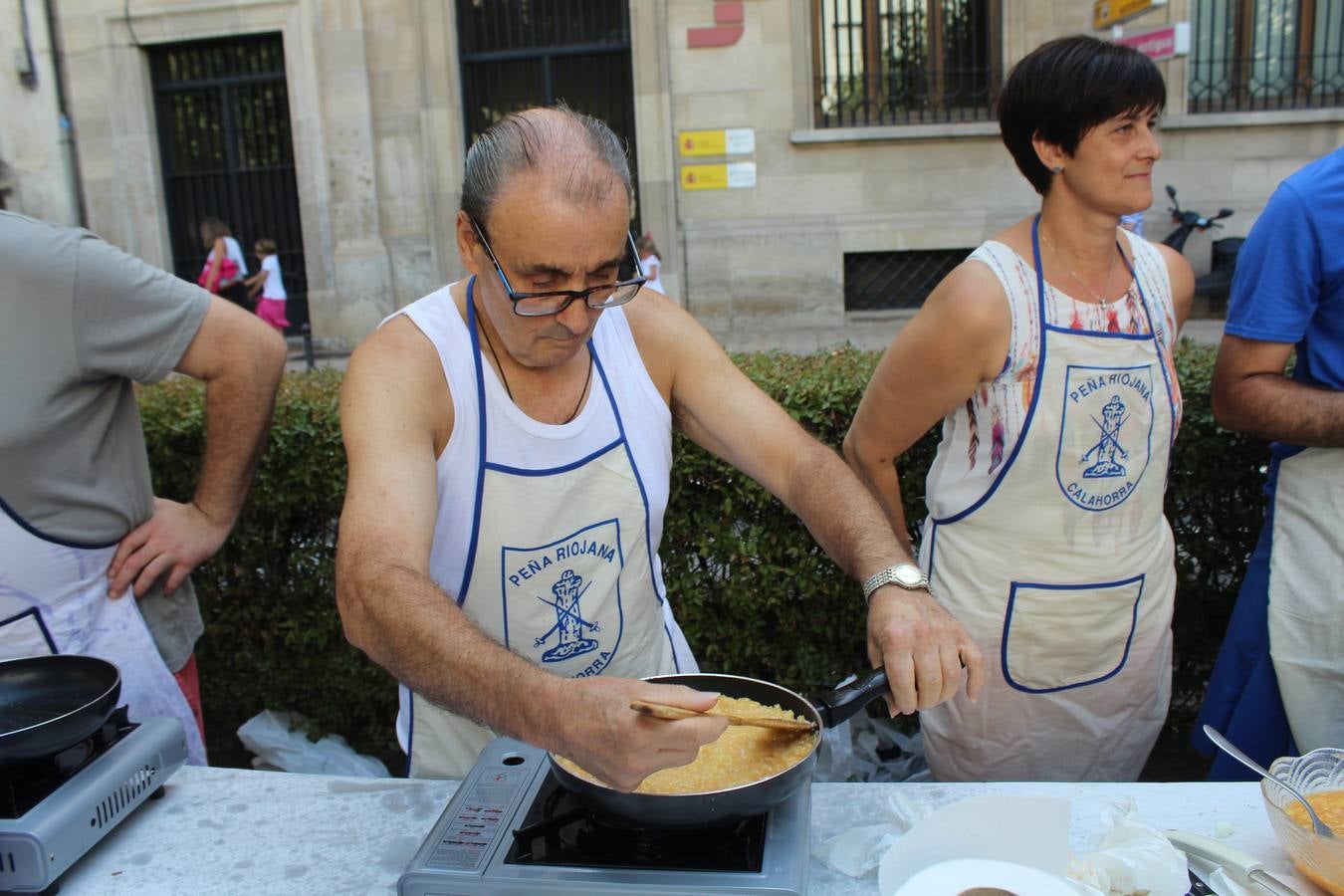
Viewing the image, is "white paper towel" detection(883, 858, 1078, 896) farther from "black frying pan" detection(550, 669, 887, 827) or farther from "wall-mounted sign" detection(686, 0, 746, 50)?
"wall-mounted sign" detection(686, 0, 746, 50)

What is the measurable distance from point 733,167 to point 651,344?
915cm

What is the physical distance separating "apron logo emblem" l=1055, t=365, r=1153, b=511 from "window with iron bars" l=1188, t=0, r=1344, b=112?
10108mm

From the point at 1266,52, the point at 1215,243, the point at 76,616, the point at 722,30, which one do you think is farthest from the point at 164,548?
the point at 1266,52

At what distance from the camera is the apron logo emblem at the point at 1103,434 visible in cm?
203

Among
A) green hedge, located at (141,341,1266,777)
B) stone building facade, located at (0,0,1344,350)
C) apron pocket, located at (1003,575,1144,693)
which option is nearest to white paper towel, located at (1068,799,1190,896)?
apron pocket, located at (1003,575,1144,693)

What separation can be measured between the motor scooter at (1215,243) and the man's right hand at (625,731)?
10.5 metres

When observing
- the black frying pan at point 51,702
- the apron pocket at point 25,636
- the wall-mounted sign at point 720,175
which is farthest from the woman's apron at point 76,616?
the wall-mounted sign at point 720,175

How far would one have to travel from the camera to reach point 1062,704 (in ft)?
7.16

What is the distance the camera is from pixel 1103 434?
205 centimetres

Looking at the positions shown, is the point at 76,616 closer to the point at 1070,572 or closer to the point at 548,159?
the point at 548,159

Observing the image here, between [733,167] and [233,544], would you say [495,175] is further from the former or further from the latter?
[733,167]

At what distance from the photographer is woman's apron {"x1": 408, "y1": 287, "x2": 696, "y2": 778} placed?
1.75 metres

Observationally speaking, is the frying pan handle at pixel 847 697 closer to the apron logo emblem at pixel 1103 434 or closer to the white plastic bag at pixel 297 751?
the apron logo emblem at pixel 1103 434

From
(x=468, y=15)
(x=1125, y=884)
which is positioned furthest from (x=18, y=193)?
(x=1125, y=884)
